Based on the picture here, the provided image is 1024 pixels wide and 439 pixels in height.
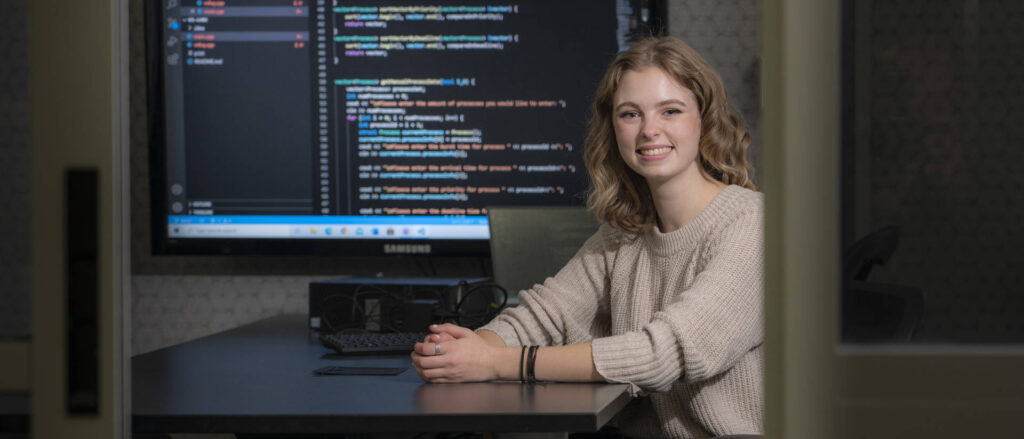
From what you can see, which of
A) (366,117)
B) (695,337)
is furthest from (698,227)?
(366,117)

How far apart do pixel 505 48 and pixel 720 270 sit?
4.14 ft

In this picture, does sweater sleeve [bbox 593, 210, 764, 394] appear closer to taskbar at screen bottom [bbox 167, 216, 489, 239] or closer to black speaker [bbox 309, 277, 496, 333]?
black speaker [bbox 309, 277, 496, 333]

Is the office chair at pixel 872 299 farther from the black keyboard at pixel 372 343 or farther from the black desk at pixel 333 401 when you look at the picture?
the black keyboard at pixel 372 343

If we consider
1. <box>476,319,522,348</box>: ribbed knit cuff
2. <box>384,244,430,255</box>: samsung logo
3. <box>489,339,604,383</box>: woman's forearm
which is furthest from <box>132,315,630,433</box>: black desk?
<box>384,244,430,255</box>: samsung logo

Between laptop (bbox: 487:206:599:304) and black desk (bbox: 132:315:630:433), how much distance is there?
0.55m

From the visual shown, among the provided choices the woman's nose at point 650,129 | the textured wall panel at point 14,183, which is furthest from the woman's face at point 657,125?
the textured wall panel at point 14,183

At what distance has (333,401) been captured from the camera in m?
1.29

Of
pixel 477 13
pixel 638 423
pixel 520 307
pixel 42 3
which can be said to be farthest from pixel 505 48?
pixel 42 3

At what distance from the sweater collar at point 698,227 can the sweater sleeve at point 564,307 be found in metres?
0.16

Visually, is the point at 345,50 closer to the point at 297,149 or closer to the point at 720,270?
the point at 297,149

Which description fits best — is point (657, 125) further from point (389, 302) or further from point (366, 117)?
point (366, 117)

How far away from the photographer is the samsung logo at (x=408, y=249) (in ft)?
8.32

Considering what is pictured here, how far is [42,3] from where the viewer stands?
0.80 metres

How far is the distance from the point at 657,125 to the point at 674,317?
416 millimetres
